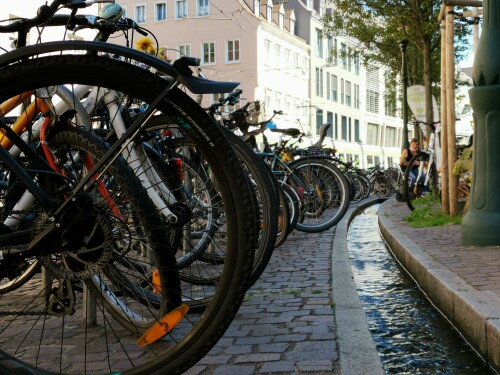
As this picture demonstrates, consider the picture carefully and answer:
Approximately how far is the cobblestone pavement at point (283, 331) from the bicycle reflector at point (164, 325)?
60 cm

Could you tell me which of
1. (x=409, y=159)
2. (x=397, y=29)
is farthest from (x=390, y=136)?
(x=409, y=159)

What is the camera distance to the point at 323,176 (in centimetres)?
988

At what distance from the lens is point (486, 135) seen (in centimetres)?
731

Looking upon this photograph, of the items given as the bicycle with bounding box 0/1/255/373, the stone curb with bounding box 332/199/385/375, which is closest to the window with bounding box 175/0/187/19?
the stone curb with bounding box 332/199/385/375

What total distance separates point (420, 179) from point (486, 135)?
6781 millimetres

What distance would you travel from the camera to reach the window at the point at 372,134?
246ft

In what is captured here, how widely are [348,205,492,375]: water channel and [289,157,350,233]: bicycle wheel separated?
219cm

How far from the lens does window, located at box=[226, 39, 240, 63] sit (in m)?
51.8

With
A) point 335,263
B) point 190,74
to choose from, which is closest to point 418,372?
point 190,74

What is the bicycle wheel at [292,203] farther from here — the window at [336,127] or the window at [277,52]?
the window at [336,127]

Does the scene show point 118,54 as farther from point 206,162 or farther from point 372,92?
point 372,92

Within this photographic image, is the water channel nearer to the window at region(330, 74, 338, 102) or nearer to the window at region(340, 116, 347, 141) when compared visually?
the window at region(330, 74, 338, 102)

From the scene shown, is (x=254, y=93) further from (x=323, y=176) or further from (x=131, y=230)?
(x=131, y=230)

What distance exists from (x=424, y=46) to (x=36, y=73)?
23.9 metres
